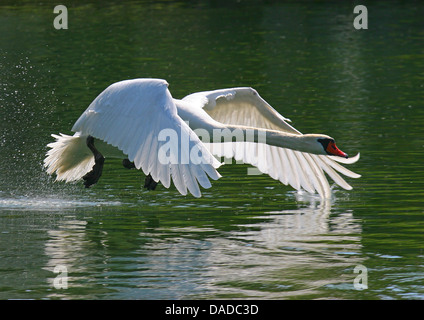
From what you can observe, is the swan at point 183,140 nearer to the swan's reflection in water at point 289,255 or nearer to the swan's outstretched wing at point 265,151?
the swan's outstretched wing at point 265,151

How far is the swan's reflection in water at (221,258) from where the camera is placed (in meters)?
9.39

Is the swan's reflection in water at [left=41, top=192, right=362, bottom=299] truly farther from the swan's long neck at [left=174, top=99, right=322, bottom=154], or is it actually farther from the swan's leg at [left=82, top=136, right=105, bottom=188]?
the swan's long neck at [left=174, top=99, right=322, bottom=154]

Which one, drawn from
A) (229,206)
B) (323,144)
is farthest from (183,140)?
(229,206)

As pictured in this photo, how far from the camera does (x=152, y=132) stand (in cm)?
1085

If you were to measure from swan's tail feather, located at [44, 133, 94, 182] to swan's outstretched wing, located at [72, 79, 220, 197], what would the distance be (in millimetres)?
1035

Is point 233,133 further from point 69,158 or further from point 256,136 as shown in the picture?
point 69,158

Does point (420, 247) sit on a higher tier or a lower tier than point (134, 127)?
lower

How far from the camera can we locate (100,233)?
1177 centimetres

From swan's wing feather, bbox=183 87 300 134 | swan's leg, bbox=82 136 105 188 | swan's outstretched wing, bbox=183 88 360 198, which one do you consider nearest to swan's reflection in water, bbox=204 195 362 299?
swan's outstretched wing, bbox=183 88 360 198

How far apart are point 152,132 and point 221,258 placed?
61.1 inches
